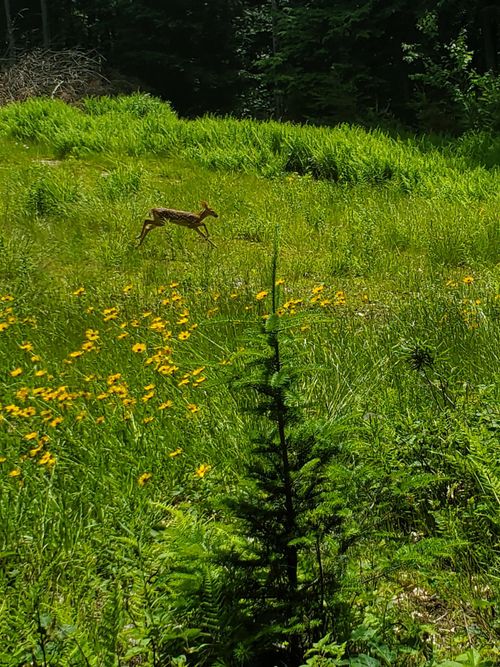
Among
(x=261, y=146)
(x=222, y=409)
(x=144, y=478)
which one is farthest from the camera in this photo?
(x=261, y=146)

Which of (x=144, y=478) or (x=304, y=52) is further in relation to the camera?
(x=304, y=52)

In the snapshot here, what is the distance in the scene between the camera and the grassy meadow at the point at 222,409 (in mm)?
1415

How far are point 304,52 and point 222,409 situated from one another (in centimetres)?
1457

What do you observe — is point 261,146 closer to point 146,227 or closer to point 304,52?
point 146,227

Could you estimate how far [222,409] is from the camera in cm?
258

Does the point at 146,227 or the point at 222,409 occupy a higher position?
the point at 222,409

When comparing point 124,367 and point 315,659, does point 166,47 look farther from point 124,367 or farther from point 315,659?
point 315,659

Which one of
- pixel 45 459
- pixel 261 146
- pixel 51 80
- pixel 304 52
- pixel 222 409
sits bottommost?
pixel 51 80

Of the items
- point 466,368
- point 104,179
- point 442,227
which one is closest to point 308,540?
point 466,368

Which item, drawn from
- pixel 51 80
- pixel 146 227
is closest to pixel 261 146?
pixel 146 227

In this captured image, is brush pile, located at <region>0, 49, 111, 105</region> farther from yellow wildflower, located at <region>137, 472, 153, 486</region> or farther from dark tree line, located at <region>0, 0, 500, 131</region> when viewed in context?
yellow wildflower, located at <region>137, 472, 153, 486</region>

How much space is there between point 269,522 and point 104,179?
6.63 m

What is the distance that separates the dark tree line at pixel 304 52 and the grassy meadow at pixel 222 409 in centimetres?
641

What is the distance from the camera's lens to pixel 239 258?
5281 mm
